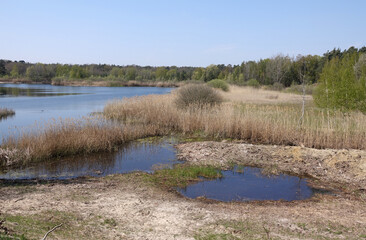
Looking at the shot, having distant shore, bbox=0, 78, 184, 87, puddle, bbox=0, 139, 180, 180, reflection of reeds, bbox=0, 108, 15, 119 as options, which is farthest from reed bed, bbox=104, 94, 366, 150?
distant shore, bbox=0, 78, 184, 87

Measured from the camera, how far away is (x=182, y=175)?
8.39m

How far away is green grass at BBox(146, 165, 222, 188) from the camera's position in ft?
25.8

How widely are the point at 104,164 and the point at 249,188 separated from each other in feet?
15.2

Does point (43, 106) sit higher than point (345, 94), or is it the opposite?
point (345, 94)

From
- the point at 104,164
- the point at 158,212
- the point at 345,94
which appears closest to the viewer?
the point at 158,212

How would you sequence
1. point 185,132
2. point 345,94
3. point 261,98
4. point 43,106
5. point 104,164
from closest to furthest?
point 104,164, point 345,94, point 185,132, point 43,106, point 261,98

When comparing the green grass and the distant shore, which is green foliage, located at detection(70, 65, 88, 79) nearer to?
the distant shore

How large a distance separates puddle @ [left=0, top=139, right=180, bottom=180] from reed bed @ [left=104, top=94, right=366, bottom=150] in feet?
9.17

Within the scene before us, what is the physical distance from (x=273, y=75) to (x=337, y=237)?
48.7 metres

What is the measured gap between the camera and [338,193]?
7.38 metres

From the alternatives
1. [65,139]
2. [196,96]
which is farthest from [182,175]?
[196,96]

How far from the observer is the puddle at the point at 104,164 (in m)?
8.54

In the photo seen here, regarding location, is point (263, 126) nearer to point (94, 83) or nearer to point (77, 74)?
point (94, 83)

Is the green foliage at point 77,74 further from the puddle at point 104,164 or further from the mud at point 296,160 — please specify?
the mud at point 296,160
